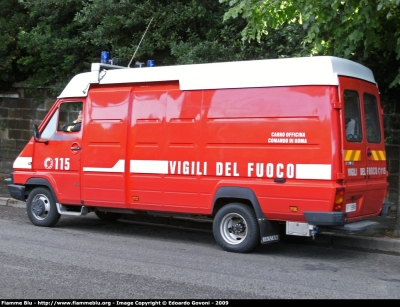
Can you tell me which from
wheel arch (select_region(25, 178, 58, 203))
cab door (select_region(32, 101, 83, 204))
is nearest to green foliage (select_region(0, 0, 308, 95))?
cab door (select_region(32, 101, 83, 204))

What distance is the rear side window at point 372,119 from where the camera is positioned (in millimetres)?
8617

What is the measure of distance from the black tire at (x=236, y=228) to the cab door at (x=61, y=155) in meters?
2.70

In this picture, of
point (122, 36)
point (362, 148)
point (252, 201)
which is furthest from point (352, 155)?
point (122, 36)

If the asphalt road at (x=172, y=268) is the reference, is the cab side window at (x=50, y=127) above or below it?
above

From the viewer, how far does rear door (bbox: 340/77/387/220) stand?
314 inches

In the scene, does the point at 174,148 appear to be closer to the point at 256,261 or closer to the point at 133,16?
the point at 256,261

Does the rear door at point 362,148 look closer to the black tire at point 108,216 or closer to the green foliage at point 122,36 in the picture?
the green foliage at point 122,36

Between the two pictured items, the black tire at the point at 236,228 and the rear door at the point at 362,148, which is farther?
the black tire at the point at 236,228

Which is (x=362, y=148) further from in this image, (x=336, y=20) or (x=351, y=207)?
(x=336, y=20)

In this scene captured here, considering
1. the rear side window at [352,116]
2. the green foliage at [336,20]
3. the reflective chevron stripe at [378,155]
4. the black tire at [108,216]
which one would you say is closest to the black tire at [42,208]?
the black tire at [108,216]

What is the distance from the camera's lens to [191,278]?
6867 millimetres

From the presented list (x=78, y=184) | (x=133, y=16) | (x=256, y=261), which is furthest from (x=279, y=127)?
(x=133, y=16)

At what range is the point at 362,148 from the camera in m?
8.34

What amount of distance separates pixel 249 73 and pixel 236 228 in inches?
88.3
